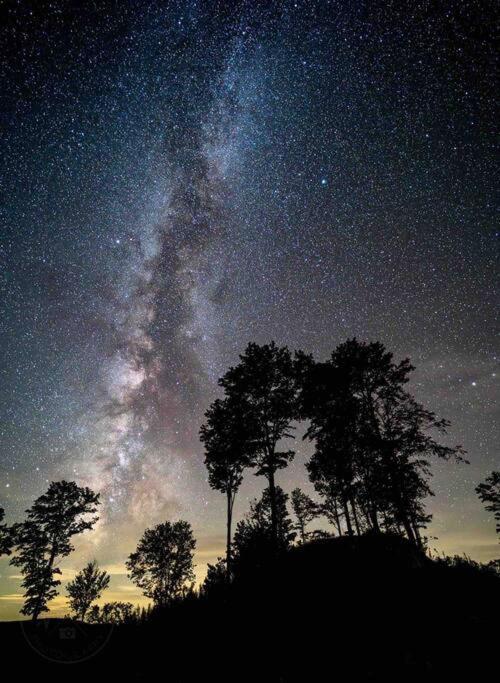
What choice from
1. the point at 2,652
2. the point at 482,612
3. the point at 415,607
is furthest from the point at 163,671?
the point at 482,612

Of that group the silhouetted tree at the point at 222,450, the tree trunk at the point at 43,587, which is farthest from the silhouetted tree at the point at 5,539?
the silhouetted tree at the point at 222,450

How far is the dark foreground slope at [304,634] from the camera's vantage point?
255 inches

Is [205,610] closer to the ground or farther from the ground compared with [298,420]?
closer to the ground

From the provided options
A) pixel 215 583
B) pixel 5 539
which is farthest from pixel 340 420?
pixel 5 539

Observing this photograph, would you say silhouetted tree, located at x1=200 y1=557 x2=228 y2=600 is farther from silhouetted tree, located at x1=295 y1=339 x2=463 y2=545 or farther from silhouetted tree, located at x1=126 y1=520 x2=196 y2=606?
silhouetted tree, located at x1=126 y1=520 x2=196 y2=606

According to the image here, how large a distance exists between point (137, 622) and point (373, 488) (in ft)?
48.8

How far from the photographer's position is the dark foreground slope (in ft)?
21.3

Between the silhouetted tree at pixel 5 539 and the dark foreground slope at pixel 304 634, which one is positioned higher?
the silhouetted tree at pixel 5 539

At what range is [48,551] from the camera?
3053cm

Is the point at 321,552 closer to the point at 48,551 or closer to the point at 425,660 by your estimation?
the point at 425,660

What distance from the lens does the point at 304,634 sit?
26.0 feet

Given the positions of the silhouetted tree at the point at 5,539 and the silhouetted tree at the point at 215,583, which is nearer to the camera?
the silhouetted tree at the point at 215,583

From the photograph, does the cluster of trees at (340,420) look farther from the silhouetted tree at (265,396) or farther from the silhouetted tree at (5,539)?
the silhouetted tree at (5,539)

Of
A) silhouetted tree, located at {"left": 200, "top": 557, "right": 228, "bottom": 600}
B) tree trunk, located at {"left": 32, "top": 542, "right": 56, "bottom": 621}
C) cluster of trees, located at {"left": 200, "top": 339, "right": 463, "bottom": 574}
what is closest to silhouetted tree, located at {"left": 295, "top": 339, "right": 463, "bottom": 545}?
cluster of trees, located at {"left": 200, "top": 339, "right": 463, "bottom": 574}
